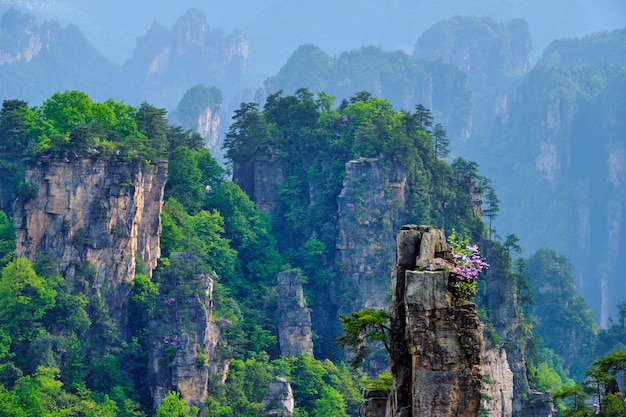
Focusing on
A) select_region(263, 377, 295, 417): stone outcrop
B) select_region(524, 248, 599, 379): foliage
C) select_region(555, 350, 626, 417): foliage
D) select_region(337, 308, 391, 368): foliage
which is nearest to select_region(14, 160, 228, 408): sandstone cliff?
select_region(263, 377, 295, 417): stone outcrop

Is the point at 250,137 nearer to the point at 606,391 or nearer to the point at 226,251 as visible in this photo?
the point at 226,251

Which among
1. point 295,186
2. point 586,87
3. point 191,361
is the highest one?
point 586,87

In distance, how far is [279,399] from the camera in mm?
66875

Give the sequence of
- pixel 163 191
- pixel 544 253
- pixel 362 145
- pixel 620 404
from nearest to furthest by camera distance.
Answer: pixel 620 404 < pixel 163 191 < pixel 362 145 < pixel 544 253

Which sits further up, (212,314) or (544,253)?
(544,253)

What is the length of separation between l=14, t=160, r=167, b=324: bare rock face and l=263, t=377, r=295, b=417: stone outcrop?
23.7 ft

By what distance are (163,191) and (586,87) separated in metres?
108

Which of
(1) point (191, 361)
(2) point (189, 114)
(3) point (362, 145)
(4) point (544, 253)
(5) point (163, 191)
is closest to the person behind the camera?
A: (1) point (191, 361)

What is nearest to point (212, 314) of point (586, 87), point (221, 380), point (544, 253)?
point (221, 380)

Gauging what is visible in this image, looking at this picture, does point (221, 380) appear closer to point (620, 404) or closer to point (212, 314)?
point (212, 314)

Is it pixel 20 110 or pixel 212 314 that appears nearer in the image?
pixel 212 314

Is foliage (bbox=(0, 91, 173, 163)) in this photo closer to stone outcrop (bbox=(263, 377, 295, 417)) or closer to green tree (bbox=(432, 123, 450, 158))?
stone outcrop (bbox=(263, 377, 295, 417))

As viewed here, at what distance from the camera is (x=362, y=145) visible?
3113 inches

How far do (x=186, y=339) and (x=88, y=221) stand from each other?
6.46m
